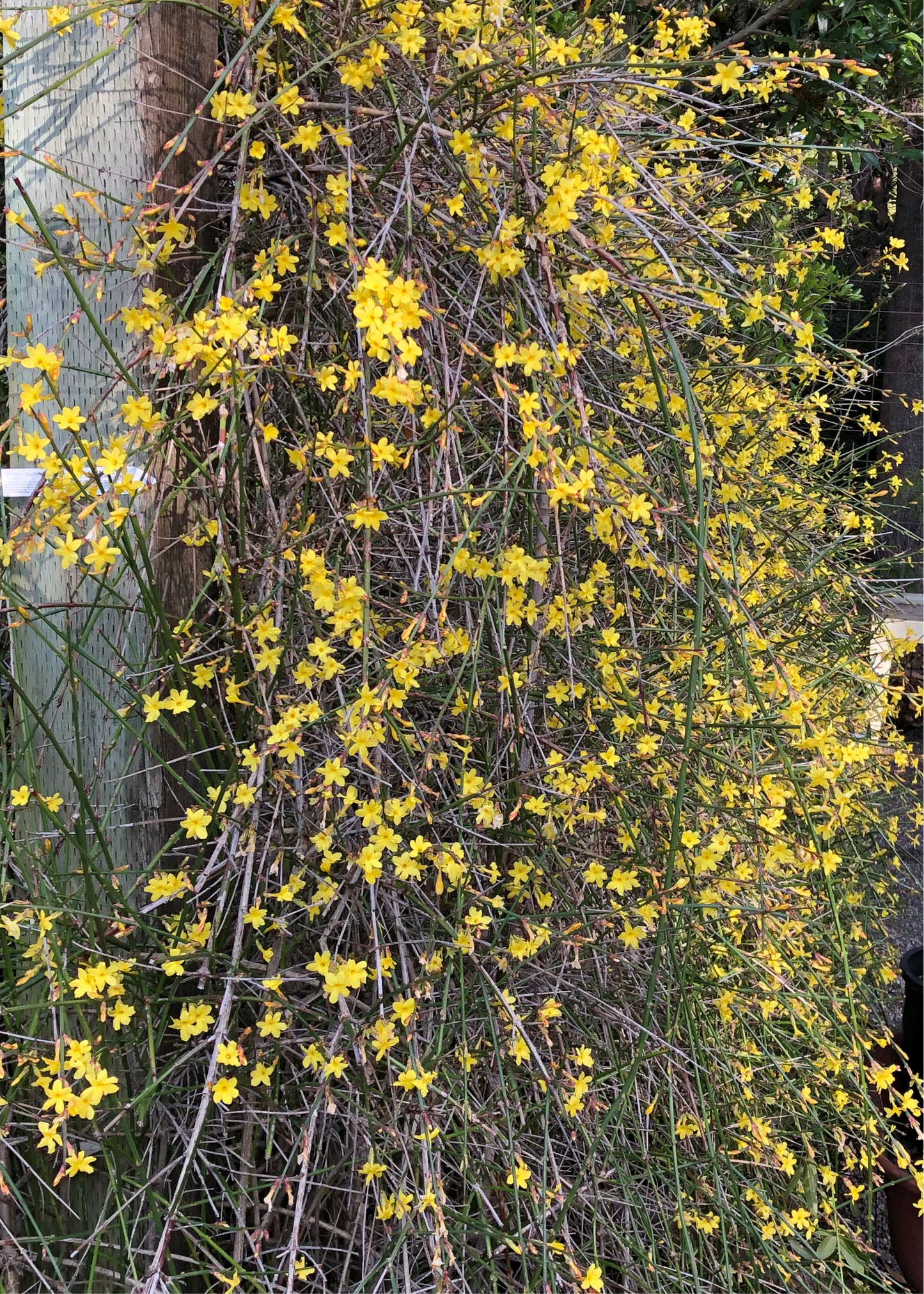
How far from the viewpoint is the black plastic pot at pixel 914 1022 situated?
1.88 meters

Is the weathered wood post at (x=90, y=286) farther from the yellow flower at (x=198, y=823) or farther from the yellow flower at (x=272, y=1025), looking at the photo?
the yellow flower at (x=272, y=1025)

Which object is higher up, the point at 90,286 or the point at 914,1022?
the point at 90,286

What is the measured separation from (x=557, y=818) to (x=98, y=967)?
1.86 ft

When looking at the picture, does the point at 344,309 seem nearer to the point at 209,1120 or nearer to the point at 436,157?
the point at 436,157

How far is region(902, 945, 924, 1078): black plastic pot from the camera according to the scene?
1.88 metres

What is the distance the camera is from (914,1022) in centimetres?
190

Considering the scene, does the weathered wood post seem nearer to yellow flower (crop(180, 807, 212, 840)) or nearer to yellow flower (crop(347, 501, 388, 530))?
yellow flower (crop(180, 807, 212, 840))

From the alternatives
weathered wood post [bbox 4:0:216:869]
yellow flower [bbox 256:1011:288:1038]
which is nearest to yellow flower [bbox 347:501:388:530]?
weathered wood post [bbox 4:0:216:869]

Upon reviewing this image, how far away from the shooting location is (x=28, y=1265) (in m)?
1.09

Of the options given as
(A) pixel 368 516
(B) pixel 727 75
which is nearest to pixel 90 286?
(A) pixel 368 516

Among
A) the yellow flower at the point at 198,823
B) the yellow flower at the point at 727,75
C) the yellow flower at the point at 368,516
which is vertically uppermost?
the yellow flower at the point at 727,75

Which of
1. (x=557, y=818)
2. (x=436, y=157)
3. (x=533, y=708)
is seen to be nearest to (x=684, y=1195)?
(x=557, y=818)

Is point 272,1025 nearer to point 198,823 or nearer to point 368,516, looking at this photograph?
point 198,823

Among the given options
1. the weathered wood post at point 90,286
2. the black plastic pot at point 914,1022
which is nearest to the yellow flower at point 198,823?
the weathered wood post at point 90,286
